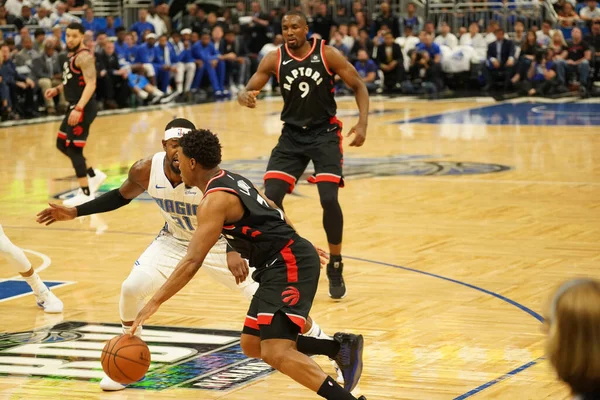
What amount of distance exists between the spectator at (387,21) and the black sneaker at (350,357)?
892 inches

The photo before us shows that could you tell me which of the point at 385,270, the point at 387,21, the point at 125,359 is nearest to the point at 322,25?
the point at 387,21

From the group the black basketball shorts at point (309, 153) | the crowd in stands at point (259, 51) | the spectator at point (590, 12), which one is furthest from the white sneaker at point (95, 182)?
the spectator at point (590, 12)

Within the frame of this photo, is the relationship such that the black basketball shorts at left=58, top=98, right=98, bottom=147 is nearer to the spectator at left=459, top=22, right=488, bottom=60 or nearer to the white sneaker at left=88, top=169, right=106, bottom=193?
the white sneaker at left=88, top=169, right=106, bottom=193

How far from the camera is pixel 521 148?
16.6m

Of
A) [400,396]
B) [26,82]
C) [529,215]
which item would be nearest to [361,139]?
[400,396]

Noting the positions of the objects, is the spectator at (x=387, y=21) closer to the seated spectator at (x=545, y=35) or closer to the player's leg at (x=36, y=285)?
the seated spectator at (x=545, y=35)

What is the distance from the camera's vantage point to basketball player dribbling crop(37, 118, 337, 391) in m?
6.41

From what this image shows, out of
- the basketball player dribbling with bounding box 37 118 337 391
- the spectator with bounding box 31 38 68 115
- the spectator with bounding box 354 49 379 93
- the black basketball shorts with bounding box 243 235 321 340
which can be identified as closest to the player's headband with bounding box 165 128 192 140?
the basketball player dribbling with bounding box 37 118 337 391

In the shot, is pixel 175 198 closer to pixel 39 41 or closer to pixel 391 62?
pixel 39 41

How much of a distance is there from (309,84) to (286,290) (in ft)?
11.0

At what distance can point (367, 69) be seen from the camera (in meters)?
26.2

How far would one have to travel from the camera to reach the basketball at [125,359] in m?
5.35

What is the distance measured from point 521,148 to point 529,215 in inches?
216

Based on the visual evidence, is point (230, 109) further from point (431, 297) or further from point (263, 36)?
point (431, 297)
